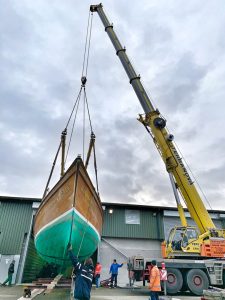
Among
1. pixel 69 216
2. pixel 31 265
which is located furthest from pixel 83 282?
pixel 31 265

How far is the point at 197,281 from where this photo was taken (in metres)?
9.21

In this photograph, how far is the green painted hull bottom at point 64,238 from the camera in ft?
23.0

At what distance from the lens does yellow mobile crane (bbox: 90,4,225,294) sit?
9.41m

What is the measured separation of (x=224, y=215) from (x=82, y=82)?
44.2 ft

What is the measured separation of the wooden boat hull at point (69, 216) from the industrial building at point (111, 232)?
6239 mm

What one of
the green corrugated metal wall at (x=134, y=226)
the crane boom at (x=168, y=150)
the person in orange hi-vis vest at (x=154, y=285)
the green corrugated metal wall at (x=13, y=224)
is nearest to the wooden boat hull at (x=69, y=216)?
the person in orange hi-vis vest at (x=154, y=285)

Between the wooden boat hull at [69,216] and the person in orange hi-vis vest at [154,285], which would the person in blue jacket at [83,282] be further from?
the wooden boat hull at [69,216]

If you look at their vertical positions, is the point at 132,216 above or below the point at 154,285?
above

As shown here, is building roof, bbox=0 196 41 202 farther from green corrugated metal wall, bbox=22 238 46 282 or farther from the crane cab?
the crane cab

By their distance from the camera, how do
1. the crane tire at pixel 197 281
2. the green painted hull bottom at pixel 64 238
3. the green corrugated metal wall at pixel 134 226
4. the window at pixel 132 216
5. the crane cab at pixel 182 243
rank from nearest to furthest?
the green painted hull bottom at pixel 64 238 → the crane tire at pixel 197 281 → the crane cab at pixel 182 243 → the green corrugated metal wall at pixel 134 226 → the window at pixel 132 216

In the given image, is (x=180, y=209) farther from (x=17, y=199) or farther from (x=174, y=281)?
(x=17, y=199)

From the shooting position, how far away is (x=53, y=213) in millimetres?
7562

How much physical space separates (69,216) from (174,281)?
5128mm

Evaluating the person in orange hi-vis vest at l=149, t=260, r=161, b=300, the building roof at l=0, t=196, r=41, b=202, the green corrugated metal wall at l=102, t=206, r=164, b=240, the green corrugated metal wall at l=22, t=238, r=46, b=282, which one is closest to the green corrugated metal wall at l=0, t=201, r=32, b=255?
the building roof at l=0, t=196, r=41, b=202
